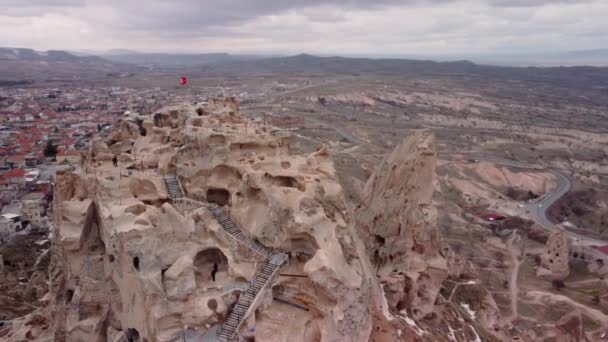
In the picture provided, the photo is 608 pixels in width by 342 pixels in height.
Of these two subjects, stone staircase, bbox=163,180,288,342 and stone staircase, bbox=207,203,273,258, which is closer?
stone staircase, bbox=163,180,288,342

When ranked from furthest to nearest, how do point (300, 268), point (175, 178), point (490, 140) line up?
point (490, 140) < point (175, 178) < point (300, 268)

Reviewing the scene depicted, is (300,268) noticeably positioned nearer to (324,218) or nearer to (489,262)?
(324,218)

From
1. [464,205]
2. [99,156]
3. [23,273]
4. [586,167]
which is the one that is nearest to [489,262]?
[464,205]

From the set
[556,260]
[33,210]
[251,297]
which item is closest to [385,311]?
[251,297]

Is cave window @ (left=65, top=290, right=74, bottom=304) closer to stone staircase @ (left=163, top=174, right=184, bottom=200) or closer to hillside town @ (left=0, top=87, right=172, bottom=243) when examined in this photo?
stone staircase @ (left=163, top=174, right=184, bottom=200)

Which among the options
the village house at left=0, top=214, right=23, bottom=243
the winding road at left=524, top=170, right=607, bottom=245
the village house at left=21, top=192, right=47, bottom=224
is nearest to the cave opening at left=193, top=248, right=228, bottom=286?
the village house at left=0, top=214, right=23, bottom=243

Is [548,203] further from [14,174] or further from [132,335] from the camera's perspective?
[14,174]
